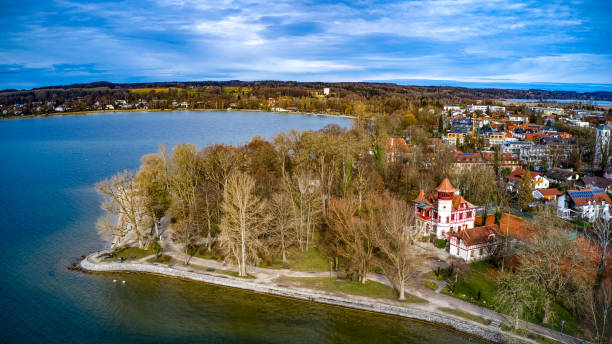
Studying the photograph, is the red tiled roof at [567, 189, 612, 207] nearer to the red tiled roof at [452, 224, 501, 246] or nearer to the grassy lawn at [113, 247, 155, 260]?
the red tiled roof at [452, 224, 501, 246]

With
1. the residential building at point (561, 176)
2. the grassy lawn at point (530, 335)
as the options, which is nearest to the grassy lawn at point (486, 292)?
the grassy lawn at point (530, 335)

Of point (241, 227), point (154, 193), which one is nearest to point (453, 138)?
point (241, 227)

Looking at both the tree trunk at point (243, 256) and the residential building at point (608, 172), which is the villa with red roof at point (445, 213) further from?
the residential building at point (608, 172)

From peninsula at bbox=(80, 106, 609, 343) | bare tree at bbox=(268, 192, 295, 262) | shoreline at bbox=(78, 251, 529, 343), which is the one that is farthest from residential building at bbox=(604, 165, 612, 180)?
bare tree at bbox=(268, 192, 295, 262)

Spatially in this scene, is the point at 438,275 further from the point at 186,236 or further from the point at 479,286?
the point at 186,236

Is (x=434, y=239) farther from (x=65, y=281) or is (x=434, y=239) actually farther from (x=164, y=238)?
(x=65, y=281)

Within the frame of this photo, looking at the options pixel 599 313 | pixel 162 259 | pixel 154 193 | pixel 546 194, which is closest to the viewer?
pixel 599 313
